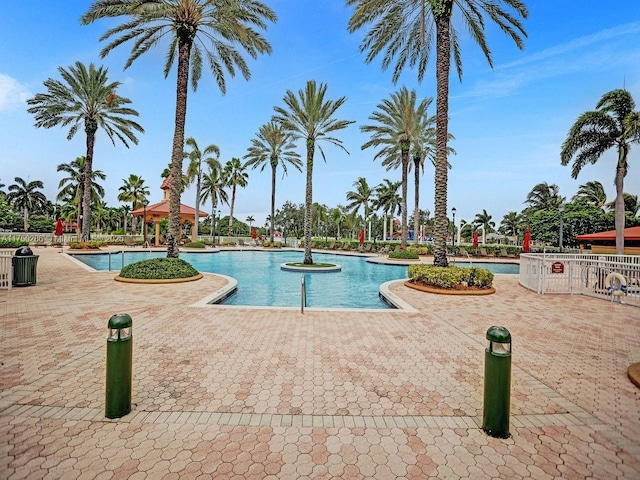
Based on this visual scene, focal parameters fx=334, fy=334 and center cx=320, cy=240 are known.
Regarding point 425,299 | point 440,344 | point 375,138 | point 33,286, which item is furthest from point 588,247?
point 33,286

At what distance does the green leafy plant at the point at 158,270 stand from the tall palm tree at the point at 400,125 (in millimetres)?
20720

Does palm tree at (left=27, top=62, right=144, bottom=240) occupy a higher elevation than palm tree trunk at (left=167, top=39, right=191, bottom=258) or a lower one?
higher

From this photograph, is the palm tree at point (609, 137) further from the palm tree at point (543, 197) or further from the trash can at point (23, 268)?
the palm tree at point (543, 197)

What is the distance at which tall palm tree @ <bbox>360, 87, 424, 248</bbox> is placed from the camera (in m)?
29.0

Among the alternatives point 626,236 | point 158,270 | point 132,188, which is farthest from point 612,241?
point 132,188

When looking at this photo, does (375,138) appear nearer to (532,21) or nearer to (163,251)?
(532,21)

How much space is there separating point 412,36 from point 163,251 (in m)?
28.6

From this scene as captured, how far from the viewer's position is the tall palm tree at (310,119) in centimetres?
2216

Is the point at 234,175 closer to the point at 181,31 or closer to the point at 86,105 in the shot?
the point at 86,105

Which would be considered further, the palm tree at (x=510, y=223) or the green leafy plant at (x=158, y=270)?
the palm tree at (x=510, y=223)

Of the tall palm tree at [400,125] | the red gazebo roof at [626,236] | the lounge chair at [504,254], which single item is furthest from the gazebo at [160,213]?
the red gazebo roof at [626,236]

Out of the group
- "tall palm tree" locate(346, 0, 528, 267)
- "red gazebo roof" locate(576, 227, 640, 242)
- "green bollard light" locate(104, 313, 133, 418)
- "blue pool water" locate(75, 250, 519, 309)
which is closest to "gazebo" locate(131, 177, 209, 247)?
"blue pool water" locate(75, 250, 519, 309)

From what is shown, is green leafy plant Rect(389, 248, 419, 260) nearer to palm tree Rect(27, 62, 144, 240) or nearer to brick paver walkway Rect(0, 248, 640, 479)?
brick paver walkway Rect(0, 248, 640, 479)

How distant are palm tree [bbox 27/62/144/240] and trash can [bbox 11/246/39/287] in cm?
2012
